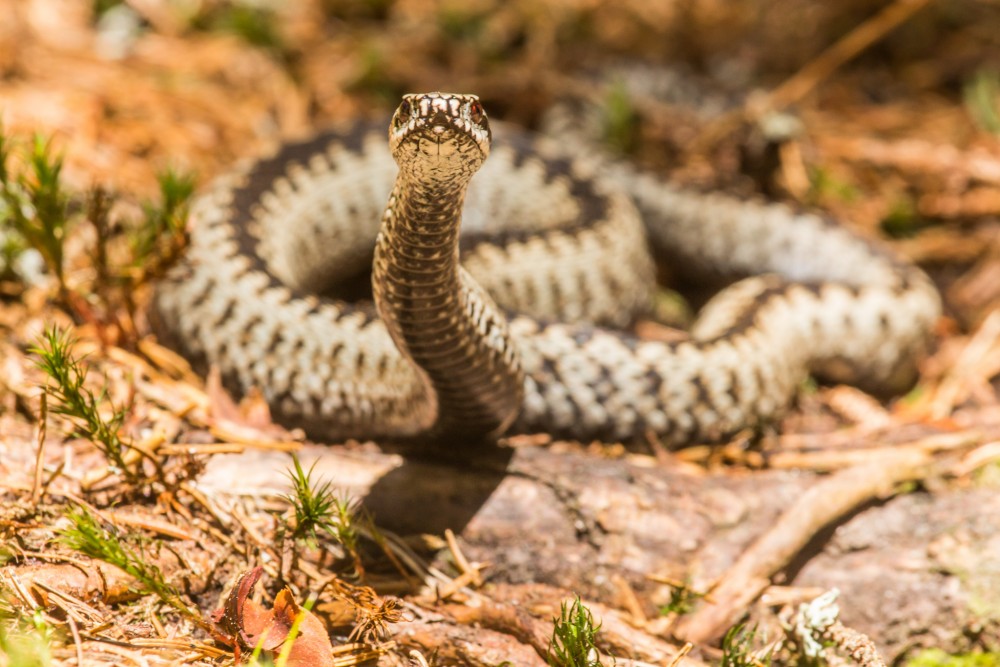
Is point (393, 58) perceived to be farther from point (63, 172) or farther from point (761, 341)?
point (761, 341)

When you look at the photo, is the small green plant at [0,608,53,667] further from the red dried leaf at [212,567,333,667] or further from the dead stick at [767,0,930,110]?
the dead stick at [767,0,930,110]

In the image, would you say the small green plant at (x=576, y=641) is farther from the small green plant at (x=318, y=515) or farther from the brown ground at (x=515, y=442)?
the small green plant at (x=318, y=515)

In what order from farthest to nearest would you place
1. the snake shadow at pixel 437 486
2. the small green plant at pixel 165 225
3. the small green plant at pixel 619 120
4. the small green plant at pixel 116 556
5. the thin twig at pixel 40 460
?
the small green plant at pixel 619 120, the small green plant at pixel 165 225, the snake shadow at pixel 437 486, the thin twig at pixel 40 460, the small green plant at pixel 116 556

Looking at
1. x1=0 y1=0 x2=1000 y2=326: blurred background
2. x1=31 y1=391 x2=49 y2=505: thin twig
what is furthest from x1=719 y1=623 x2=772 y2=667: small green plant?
x1=0 y1=0 x2=1000 y2=326: blurred background

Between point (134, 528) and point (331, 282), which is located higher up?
point (331, 282)

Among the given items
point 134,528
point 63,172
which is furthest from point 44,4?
point 134,528

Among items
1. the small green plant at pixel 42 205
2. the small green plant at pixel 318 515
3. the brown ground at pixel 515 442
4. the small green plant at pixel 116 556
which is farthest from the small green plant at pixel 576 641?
the small green plant at pixel 42 205
